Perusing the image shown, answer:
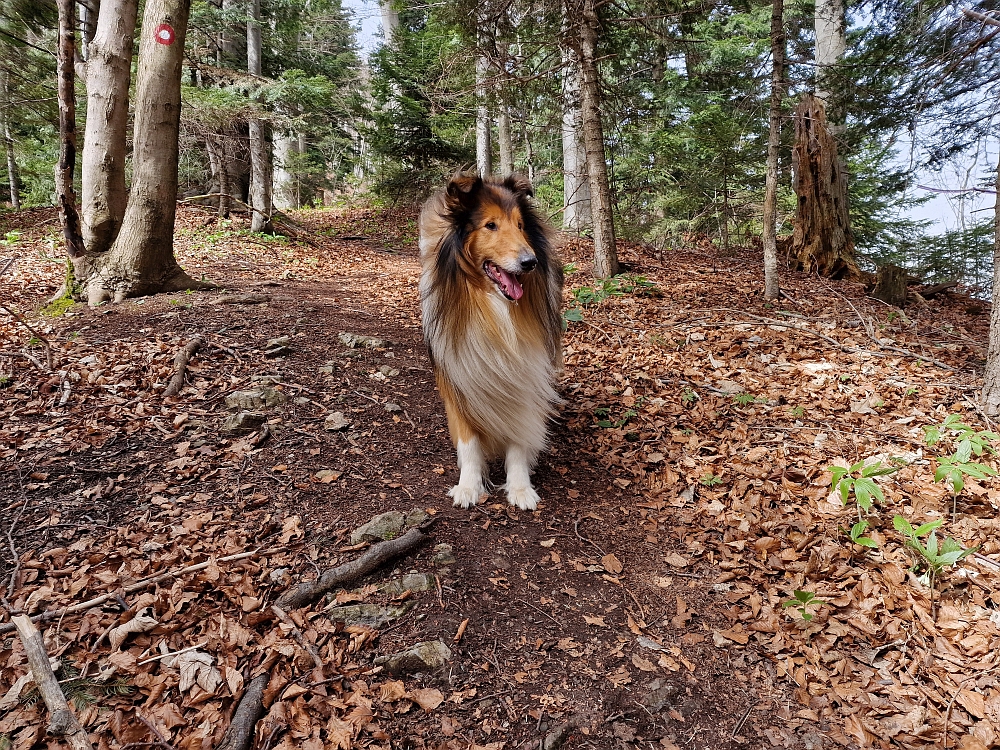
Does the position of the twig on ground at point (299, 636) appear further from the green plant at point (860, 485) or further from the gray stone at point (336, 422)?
the green plant at point (860, 485)

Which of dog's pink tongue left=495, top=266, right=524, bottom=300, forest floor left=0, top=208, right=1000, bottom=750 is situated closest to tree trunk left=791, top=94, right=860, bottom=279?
forest floor left=0, top=208, right=1000, bottom=750

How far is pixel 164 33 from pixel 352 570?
5901 millimetres

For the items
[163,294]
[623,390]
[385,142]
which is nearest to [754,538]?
[623,390]

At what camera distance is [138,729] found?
1804 mm

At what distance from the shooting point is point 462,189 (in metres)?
3.27

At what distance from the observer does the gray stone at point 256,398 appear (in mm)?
3859

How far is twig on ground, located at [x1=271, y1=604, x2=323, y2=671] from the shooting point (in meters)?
2.18

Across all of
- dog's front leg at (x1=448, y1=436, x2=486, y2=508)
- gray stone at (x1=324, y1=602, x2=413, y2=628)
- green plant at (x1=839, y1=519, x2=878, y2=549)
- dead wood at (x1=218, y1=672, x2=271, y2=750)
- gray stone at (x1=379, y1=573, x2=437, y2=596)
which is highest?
dog's front leg at (x1=448, y1=436, x2=486, y2=508)

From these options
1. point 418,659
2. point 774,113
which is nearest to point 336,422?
point 418,659

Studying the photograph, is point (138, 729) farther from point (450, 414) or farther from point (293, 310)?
point (293, 310)

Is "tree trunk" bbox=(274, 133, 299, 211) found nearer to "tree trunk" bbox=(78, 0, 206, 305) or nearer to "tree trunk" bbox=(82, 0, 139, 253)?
"tree trunk" bbox=(82, 0, 139, 253)

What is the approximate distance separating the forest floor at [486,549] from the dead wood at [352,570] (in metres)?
0.05

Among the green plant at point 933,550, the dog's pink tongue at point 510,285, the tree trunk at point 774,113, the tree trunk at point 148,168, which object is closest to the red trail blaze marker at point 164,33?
the tree trunk at point 148,168

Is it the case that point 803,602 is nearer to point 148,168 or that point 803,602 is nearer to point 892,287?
point 892,287
